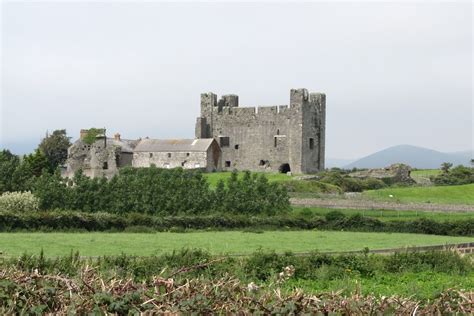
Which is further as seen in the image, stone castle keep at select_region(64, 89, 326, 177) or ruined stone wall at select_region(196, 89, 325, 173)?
ruined stone wall at select_region(196, 89, 325, 173)

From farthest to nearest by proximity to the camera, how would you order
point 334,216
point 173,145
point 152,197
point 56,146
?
point 56,146, point 173,145, point 152,197, point 334,216

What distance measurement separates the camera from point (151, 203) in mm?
43375

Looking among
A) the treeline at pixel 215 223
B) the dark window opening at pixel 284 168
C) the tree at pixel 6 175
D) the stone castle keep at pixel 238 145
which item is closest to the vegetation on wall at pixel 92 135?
the stone castle keep at pixel 238 145

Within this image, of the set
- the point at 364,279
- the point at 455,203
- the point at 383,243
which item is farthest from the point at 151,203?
the point at 364,279

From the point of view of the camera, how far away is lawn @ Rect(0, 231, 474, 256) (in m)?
23.9

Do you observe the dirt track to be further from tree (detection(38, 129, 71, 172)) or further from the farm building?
tree (detection(38, 129, 71, 172))

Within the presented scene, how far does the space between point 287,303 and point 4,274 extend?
2.67 m

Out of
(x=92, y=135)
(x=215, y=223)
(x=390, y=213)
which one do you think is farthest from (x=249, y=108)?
(x=215, y=223)

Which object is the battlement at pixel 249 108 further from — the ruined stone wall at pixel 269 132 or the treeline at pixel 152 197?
the treeline at pixel 152 197

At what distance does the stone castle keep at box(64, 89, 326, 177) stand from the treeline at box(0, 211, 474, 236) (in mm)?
40608

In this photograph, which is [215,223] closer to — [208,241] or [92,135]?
[208,241]

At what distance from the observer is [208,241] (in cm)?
2936

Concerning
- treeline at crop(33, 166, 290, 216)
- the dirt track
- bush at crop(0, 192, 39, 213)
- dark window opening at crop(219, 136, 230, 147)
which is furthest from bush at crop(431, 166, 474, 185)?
bush at crop(0, 192, 39, 213)

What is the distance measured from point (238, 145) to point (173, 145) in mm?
7056
